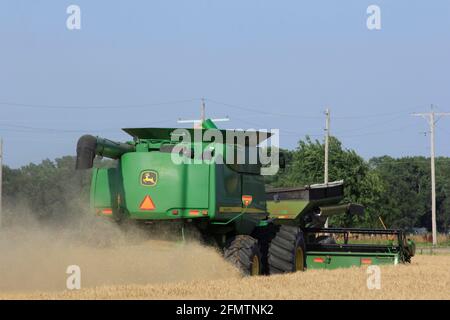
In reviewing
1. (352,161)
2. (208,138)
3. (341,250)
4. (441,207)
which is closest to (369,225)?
(352,161)

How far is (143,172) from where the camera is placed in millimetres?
16031

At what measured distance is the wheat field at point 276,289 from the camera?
1288cm

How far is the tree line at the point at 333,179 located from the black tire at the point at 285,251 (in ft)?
13.8

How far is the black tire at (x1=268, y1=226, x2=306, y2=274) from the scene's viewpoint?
18.5m

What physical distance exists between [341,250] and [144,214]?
8.26m

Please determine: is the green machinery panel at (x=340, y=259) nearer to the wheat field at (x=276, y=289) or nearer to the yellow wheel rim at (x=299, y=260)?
the yellow wheel rim at (x=299, y=260)

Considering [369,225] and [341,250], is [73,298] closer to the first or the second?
[341,250]

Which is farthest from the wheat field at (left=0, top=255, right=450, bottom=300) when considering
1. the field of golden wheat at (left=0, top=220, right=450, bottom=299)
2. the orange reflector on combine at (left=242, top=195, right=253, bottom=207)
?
the orange reflector on combine at (left=242, top=195, right=253, bottom=207)

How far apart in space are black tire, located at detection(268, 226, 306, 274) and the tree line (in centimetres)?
420

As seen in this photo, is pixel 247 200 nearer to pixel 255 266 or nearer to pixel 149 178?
pixel 255 266

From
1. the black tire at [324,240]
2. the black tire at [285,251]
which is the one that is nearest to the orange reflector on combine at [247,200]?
the black tire at [285,251]

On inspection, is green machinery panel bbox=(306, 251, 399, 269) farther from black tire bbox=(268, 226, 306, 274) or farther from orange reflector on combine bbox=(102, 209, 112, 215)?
orange reflector on combine bbox=(102, 209, 112, 215)
